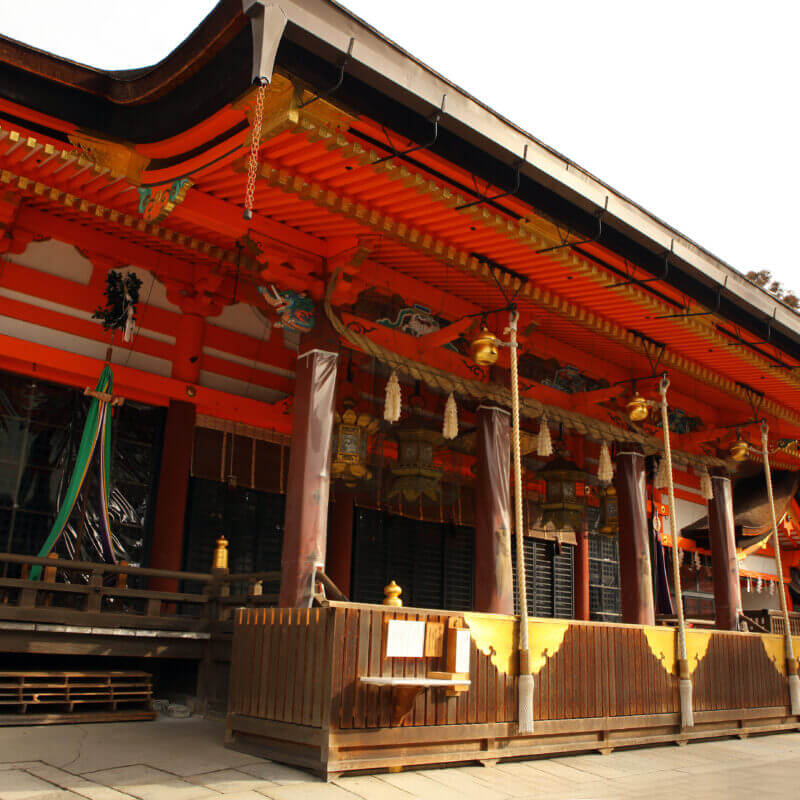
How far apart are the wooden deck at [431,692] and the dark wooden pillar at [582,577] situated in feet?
17.3

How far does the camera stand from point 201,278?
9602mm

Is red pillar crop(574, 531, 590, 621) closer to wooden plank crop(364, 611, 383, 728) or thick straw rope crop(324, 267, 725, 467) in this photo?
thick straw rope crop(324, 267, 725, 467)

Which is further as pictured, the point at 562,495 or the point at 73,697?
the point at 562,495

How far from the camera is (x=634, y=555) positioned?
38.1 feet

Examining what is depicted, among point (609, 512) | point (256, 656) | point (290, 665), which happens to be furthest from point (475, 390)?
point (609, 512)

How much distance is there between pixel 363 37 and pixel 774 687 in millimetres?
9454

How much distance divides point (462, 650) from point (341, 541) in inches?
187

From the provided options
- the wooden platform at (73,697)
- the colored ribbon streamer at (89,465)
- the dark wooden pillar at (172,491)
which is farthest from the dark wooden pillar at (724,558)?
the colored ribbon streamer at (89,465)

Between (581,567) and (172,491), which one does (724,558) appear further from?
(172,491)

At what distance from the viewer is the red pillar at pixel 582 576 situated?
47.6 ft

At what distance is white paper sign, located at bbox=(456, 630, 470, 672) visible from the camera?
258 inches

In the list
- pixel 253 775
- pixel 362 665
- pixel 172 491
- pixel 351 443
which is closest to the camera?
pixel 253 775

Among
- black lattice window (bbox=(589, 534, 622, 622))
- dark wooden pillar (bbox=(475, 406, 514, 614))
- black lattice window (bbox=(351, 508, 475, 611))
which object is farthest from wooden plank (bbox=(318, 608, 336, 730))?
black lattice window (bbox=(589, 534, 622, 622))

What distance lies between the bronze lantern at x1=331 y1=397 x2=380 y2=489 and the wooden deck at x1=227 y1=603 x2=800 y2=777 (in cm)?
257
